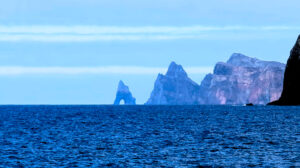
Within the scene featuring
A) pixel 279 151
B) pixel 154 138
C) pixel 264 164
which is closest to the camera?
pixel 264 164

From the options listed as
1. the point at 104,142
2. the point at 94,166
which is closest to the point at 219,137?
the point at 104,142

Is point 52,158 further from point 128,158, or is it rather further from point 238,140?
point 238,140

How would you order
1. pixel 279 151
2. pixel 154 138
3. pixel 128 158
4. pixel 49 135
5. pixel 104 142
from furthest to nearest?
pixel 49 135
pixel 154 138
pixel 104 142
pixel 279 151
pixel 128 158

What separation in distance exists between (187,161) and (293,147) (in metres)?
16.0

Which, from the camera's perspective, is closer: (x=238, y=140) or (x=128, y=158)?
(x=128, y=158)

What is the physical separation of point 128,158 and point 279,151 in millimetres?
15933

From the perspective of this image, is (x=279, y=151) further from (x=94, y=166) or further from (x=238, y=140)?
(x=94, y=166)

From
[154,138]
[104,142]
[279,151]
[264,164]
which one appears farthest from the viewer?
[154,138]

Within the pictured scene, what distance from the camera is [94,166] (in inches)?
1911

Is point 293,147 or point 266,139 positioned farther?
point 266,139

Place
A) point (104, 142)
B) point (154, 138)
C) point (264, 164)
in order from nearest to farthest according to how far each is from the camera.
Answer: point (264, 164) < point (104, 142) < point (154, 138)

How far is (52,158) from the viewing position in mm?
53906

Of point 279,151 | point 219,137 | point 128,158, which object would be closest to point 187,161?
point 128,158

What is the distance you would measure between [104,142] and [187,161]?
2150 cm
